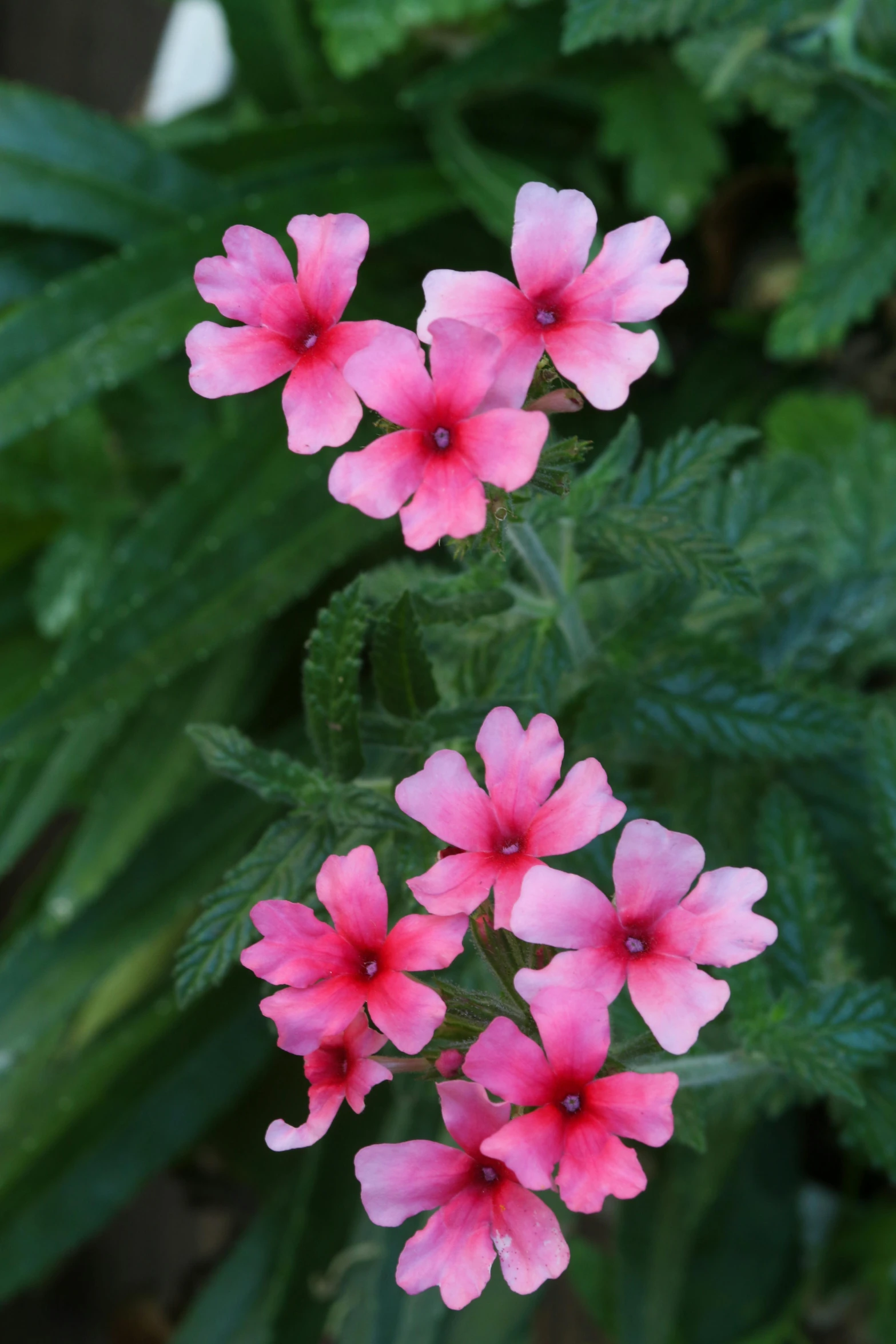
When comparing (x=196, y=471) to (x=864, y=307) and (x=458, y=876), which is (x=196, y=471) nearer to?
(x=864, y=307)

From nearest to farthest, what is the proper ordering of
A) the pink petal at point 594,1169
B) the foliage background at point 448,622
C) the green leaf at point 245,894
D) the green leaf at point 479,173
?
the pink petal at point 594,1169 → the green leaf at point 245,894 → the foliage background at point 448,622 → the green leaf at point 479,173

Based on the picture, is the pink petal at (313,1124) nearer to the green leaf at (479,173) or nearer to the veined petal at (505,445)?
the veined petal at (505,445)

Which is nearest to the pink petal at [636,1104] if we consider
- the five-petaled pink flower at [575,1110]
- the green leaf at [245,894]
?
the five-petaled pink flower at [575,1110]

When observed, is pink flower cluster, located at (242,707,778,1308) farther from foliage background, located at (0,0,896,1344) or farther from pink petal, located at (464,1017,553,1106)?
foliage background, located at (0,0,896,1344)

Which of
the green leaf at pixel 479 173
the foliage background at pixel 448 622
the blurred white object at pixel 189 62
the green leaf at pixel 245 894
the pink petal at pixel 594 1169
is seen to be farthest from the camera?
the blurred white object at pixel 189 62

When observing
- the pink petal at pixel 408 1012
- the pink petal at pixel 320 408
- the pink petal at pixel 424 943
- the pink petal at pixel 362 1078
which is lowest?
the pink petal at pixel 362 1078

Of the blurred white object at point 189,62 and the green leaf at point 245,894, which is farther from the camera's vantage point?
the blurred white object at point 189,62

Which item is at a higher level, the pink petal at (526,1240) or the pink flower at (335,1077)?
the pink flower at (335,1077)
